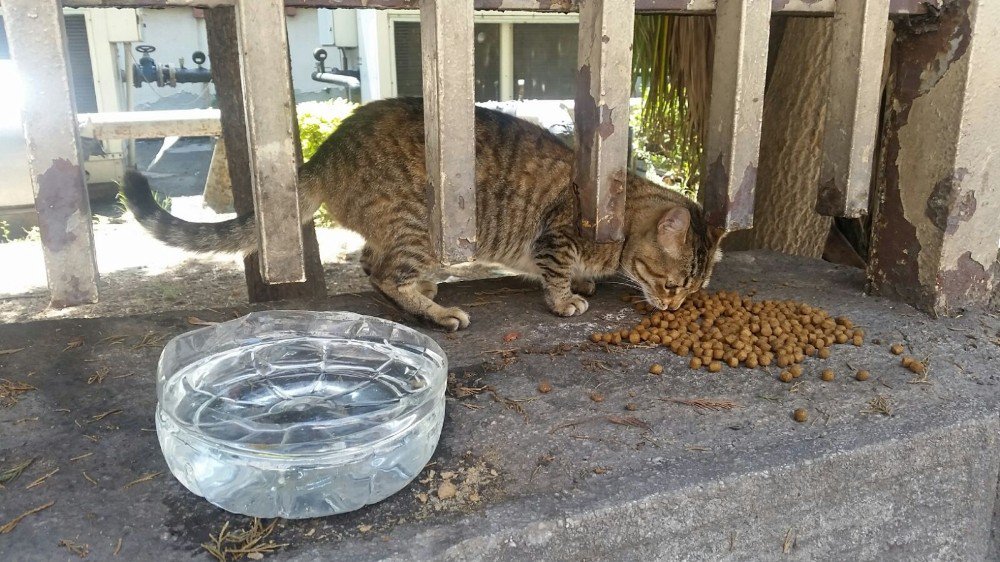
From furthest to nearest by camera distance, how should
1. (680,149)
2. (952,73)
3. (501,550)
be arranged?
(680,149), (952,73), (501,550)

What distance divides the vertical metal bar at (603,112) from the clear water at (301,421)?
0.61 metres

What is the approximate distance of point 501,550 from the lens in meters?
1.36

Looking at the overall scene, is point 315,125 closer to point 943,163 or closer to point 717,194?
point 717,194

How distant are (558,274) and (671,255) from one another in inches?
18.1

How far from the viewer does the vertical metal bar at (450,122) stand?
68.4 inches

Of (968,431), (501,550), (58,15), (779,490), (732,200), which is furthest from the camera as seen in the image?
(732,200)

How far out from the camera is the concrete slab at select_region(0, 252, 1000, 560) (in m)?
1.38

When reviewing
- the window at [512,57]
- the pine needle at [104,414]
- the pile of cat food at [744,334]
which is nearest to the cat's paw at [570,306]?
the pile of cat food at [744,334]

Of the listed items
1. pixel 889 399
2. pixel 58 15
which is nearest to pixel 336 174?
pixel 58 15

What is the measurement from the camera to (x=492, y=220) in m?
2.96

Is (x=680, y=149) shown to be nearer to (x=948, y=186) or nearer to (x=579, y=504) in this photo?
(x=948, y=186)

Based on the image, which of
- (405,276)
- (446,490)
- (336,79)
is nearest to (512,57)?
(336,79)

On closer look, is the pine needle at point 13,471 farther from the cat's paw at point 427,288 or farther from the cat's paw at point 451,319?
the cat's paw at point 427,288

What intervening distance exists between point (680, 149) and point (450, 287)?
229cm
